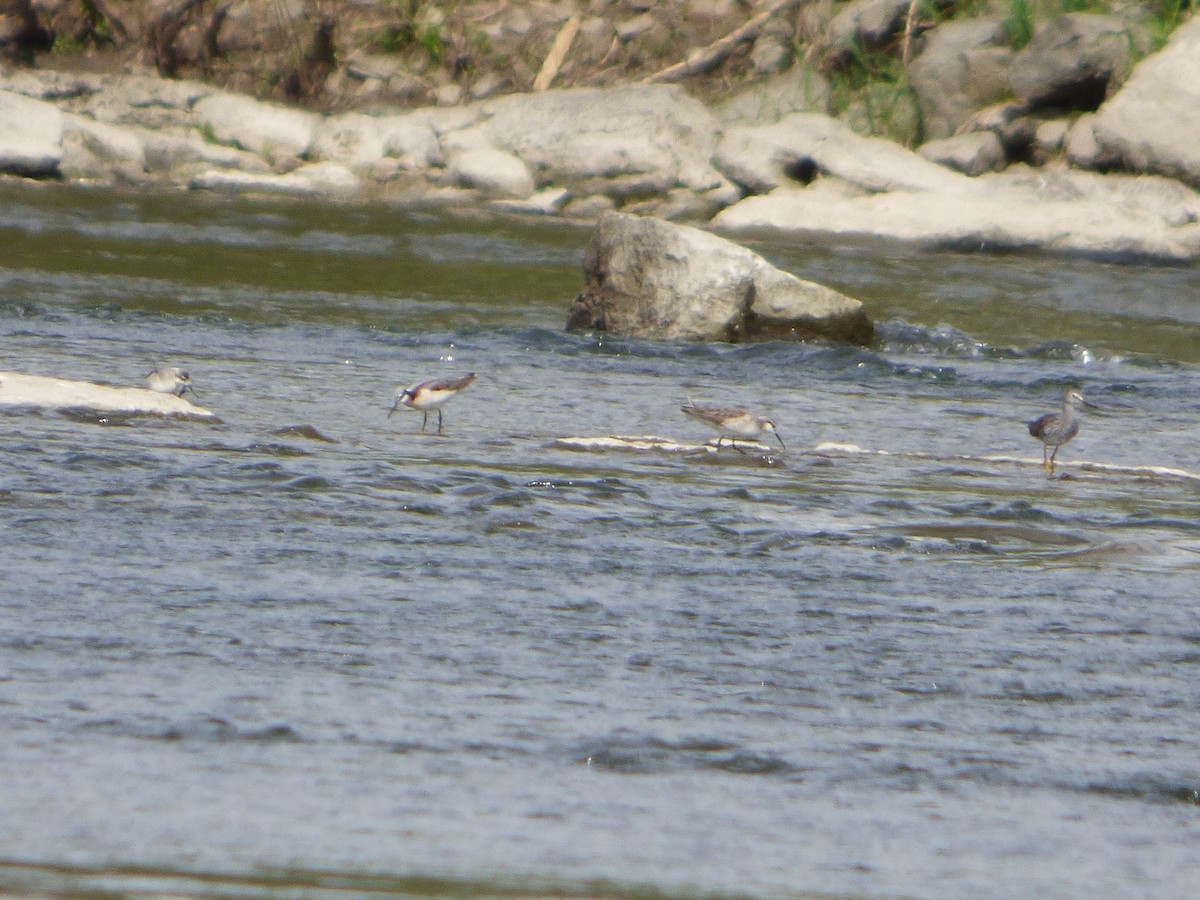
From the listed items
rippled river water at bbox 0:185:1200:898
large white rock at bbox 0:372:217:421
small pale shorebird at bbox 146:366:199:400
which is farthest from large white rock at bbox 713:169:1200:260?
large white rock at bbox 0:372:217:421

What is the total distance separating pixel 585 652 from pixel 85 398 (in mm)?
4484

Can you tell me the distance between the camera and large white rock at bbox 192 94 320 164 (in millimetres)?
29797

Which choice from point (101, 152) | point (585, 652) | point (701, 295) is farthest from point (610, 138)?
point (585, 652)

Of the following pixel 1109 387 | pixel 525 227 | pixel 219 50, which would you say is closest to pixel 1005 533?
pixel 1109 387

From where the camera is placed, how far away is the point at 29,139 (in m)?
26.7

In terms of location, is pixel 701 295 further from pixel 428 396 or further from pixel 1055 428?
pixel 1055 428

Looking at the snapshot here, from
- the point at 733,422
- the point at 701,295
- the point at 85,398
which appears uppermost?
the point at 701,295

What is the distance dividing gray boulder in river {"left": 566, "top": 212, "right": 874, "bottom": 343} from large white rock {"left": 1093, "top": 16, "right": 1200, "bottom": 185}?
10944 millimetres

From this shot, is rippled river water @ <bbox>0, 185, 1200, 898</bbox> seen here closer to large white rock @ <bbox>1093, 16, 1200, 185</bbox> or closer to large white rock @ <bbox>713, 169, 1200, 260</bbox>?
large white rock @ <bbox>713, 169, 1200, 260</bbox>

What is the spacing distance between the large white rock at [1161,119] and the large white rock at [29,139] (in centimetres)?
1515

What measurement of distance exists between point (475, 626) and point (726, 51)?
88.9ft

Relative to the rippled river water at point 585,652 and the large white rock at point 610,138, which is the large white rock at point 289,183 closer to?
the large white rock at point 610,138

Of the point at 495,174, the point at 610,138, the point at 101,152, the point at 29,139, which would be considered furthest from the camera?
the point at 101,152

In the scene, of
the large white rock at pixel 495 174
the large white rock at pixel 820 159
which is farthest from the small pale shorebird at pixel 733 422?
the large white rock at pixel 495 174
